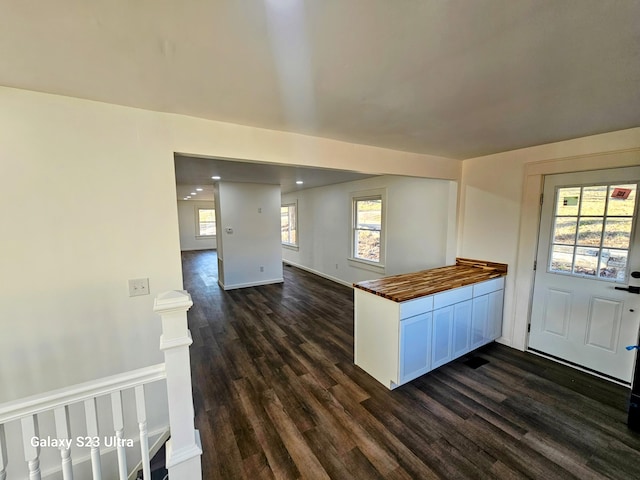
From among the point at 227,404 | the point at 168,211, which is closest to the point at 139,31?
the point at 168,211

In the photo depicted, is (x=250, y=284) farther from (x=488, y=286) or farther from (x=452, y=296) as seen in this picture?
Answer: (x=488, y=286)

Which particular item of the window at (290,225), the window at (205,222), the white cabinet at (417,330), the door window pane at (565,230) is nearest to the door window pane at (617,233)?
the door window pane at (565,230)

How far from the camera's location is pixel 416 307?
7.88 feet

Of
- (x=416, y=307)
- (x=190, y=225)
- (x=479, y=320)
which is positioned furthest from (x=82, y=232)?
(x=190, y=225)

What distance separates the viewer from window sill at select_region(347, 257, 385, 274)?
197 inches

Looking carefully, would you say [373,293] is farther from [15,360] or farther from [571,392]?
[15,360]

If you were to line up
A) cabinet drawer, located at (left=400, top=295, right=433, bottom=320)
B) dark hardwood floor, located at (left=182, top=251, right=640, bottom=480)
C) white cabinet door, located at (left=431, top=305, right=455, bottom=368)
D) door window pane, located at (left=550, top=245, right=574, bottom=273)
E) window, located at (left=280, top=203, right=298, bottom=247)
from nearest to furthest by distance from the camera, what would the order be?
dark hardwood floor, located at (left=182, top=251, right=640, bottom=480) → cabinet drawer, located at (left=400, top=295, right=433, bottom=320) → white cabinet door, located at (left=431, top=305, right=455, bottom=368) → door window pane, located at (left=550, top=245, right=574, bottom=273) → window, located at (left=280, top=203, right=298, bottom=247)

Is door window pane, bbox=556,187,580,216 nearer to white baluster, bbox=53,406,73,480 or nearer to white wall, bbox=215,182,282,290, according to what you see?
white baluster, bbox=53,406,73,480

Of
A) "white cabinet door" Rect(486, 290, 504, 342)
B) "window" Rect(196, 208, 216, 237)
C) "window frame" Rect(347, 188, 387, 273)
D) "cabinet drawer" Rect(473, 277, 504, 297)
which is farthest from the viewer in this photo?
"window" Rect(196, 208, 216, 237)

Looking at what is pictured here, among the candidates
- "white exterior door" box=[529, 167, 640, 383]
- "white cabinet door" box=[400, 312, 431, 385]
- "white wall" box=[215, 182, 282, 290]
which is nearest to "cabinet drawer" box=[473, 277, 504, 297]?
"white exterior door" box=[529, 167, 640, 383]

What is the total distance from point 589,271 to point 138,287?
402cm

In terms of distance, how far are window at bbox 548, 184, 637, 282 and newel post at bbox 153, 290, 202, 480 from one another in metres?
3.54

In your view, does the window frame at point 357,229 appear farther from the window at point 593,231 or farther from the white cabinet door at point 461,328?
the window at point 593,231

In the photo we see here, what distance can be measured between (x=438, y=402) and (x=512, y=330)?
1630 mm
